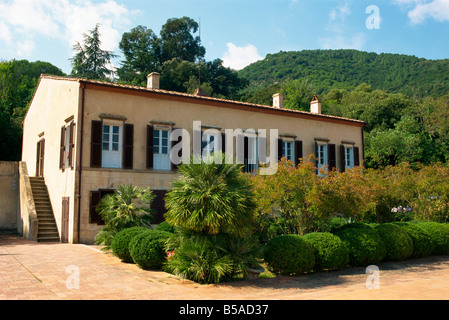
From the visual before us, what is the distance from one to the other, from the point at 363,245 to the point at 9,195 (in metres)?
17.5

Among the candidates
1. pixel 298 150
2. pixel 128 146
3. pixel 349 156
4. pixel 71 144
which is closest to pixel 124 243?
pixel 128 146

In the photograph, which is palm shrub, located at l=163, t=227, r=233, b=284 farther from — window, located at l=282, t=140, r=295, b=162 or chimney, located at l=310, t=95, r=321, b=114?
chimney, located at l=310, t=95, r=321, b=114

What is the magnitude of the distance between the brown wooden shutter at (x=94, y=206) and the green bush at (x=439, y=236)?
1212cm

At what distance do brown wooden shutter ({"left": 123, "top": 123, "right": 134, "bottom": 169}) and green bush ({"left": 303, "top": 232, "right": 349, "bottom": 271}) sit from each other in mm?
8540

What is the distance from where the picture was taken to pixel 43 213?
17.0m

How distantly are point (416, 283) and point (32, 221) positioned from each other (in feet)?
45.8

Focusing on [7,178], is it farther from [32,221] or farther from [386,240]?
[386,240]

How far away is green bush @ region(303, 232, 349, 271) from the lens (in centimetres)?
1012

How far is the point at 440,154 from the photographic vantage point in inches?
1296

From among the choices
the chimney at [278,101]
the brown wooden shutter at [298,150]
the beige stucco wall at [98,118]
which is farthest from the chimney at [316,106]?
the brown wooden shutter at [298,150]

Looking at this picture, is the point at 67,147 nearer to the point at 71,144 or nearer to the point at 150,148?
the point at 71,144

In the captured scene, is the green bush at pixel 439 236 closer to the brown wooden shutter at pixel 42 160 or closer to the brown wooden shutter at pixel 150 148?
the brown wooden shutter at pixel 150 148

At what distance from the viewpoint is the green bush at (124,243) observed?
10.7m
